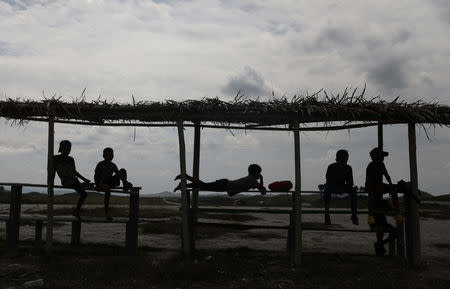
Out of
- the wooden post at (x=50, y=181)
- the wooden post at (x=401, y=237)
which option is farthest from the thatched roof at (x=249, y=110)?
the wooden post at (x=401, y=237)

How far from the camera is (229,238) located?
12.0 metres

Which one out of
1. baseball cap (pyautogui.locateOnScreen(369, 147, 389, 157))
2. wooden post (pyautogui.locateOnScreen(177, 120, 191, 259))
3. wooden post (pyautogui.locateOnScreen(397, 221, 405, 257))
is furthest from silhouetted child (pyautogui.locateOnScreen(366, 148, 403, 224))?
wooden post (pyautogui.locateOnScreen(177, 120, 191, 259))

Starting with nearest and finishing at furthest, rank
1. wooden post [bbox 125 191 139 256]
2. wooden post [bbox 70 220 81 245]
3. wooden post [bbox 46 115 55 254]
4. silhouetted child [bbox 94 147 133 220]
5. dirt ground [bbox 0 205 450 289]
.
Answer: dirt ground [bbox 0 205 450 289], wooden post [bbox 46 115 55 254], wooden post [bbox 125 191 139 256], silhouetted child [bbox 94 147 133 220], wooden post [bbox 70 220 81 245]

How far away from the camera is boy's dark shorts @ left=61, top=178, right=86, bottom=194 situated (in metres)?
8.06

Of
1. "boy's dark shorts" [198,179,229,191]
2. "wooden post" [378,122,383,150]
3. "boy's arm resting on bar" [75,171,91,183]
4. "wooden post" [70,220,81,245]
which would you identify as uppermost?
"wooden post" [378,122,383,150]

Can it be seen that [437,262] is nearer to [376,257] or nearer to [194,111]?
[376,257]

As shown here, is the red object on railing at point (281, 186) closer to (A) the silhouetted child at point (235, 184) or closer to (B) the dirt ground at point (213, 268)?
(A) the silhouetted child at point (235, 184)

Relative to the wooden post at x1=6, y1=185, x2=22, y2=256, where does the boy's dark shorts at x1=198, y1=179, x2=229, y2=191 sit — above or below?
above

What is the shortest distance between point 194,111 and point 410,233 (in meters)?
4.41

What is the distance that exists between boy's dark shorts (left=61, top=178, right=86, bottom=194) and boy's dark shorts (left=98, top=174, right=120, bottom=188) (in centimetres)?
47

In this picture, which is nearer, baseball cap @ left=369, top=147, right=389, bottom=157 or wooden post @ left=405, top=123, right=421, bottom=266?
wooden post @ left=405, top=123, right=421, bottom=266

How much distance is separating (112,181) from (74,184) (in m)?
0.74

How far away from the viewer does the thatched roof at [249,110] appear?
7.50 m

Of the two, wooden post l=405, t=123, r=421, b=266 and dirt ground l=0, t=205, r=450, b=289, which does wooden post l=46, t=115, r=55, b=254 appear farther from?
wooden post l=405, t=123, r=421, b=266
